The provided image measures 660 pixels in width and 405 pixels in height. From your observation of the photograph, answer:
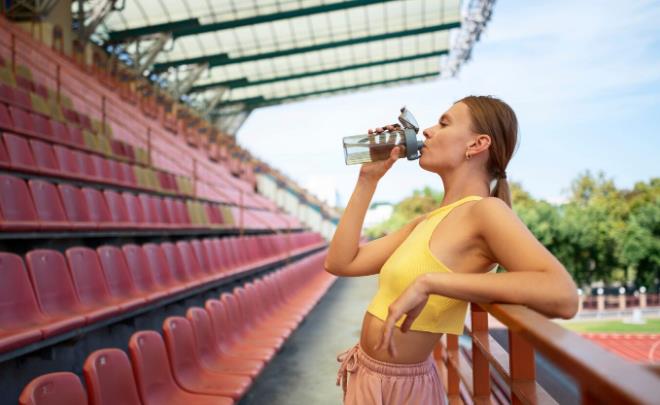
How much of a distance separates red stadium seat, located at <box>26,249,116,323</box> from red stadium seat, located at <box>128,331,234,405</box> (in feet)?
1.33

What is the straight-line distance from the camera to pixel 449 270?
0.83 m

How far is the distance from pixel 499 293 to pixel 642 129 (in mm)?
67719

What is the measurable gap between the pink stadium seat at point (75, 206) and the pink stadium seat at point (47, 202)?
0.11 feet

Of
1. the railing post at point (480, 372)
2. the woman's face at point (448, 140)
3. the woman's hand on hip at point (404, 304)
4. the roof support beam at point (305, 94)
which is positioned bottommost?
the railing post at point (480, 372)

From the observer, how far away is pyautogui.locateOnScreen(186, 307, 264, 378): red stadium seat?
2.13 m

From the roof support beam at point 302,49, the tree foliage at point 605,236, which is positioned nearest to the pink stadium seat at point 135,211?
the roof support beam at point 302,49

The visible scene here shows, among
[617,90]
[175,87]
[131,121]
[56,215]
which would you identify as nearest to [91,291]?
[56,215]

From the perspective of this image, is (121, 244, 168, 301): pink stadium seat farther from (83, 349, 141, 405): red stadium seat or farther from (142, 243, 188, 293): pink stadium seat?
(83, 349, 141, 405): red stadium seat

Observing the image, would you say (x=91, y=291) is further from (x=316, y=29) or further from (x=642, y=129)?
(x=642, y=129)

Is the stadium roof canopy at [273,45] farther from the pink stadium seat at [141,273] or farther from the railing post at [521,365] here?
the railing post at [521,365]

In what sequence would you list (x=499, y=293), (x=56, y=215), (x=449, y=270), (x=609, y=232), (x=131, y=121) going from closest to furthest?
(x=499, y=293)
(x=449, y=270)
(x=56, y=215)
(x=131, y=121)
(x=609, y=232)

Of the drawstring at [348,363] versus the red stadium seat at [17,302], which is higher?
the red stadium seat at [17,302]

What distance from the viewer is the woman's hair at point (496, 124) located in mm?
885

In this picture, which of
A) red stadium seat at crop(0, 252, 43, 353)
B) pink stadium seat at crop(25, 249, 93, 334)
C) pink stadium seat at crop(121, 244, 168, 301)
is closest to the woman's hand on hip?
red stadium seat at crop(0, 252, 43, 353)
